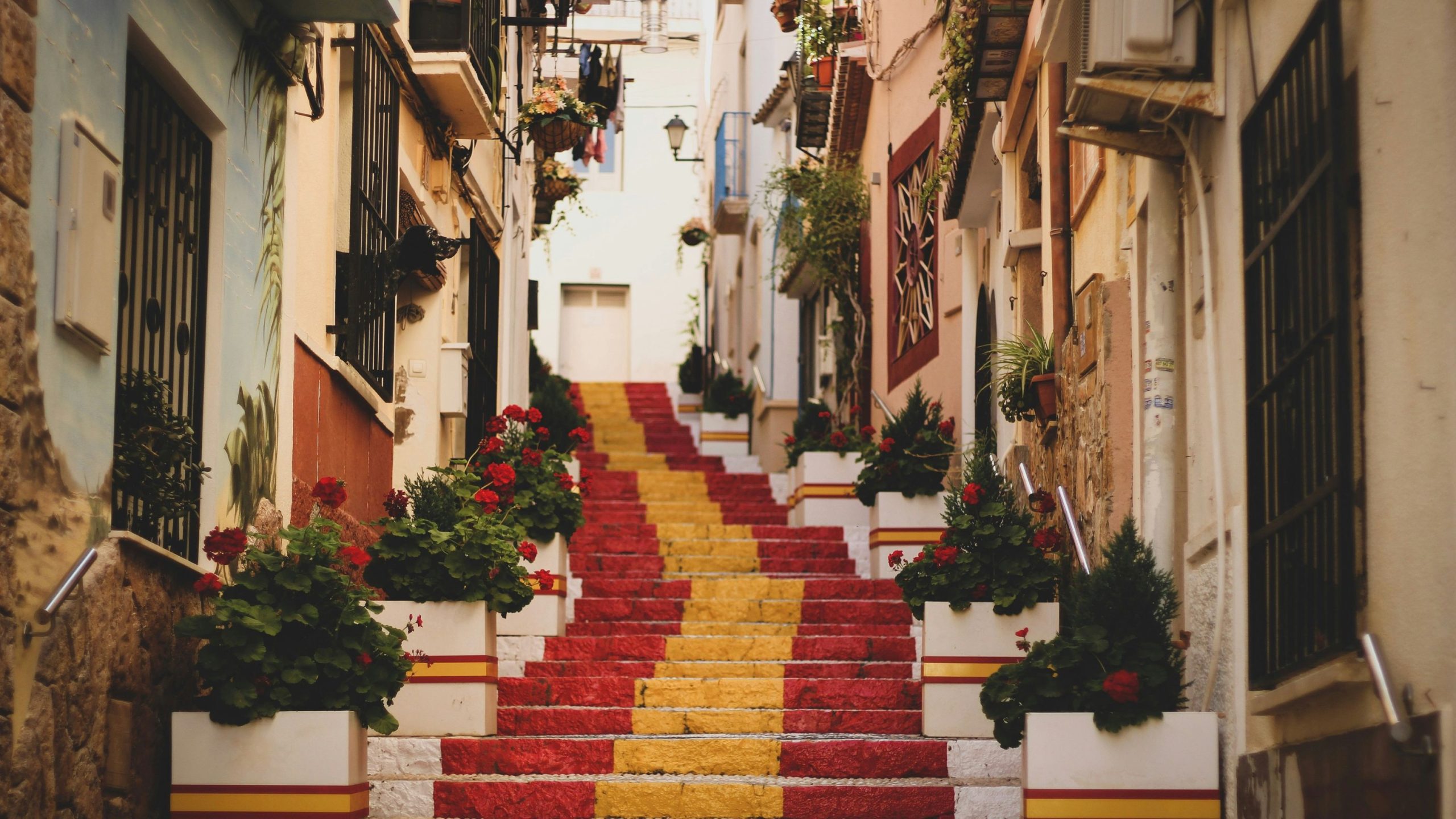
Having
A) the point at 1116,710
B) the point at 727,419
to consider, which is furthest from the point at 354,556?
the point at 727,419

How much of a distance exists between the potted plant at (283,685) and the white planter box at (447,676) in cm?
182

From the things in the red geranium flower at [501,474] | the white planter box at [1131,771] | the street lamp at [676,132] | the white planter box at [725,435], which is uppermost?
the street lamp at [676,132]

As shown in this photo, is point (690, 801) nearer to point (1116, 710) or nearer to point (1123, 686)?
point (1116, 710)

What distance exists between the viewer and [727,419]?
70.2 ft

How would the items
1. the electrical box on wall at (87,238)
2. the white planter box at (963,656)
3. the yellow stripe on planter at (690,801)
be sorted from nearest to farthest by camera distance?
1. the electrical box on wall at (87,238)
2. the yellow stripe on planter at (690,801)
3. the white planter box at (963,656)

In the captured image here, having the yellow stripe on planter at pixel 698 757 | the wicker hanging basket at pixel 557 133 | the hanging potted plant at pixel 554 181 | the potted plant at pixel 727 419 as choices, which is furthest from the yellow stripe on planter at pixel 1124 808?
the potted plant at pixel 727 419

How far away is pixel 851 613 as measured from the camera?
1088 cm

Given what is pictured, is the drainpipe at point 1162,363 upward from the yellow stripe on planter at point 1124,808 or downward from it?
upward

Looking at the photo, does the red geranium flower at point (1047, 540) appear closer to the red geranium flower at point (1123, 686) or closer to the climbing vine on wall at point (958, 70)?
the red geranium flower at point (1123, 686)

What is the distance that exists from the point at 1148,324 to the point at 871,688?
2918 mm

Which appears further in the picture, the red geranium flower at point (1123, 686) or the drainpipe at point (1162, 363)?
the drainpipe at point (1162, 363)

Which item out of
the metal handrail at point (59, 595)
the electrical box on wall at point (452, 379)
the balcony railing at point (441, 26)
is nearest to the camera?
the metal handrail at point (59, 595)

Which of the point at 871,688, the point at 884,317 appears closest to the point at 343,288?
the point at 871,688

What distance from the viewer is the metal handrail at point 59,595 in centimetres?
502
